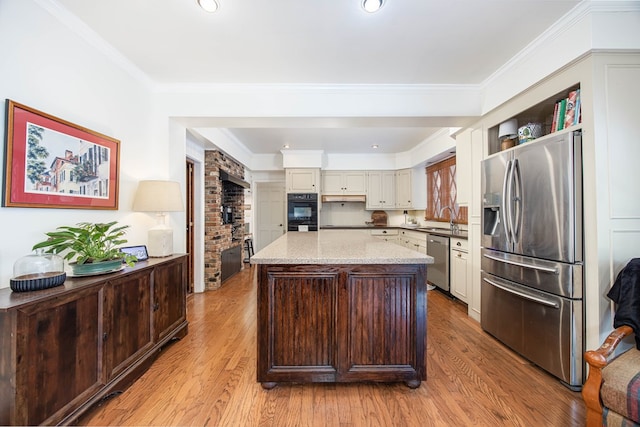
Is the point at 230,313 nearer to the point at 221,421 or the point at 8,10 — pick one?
the point at 221,421

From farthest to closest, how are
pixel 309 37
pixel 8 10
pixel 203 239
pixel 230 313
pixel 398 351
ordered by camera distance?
pixel 203 239 → pixel 230 313 → pixel 309 37 → pixel 398 351 → pixel 8 10

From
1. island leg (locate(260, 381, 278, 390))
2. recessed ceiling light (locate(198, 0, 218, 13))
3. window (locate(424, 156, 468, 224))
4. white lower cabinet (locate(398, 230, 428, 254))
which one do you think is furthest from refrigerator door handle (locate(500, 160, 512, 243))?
recessed ceiling light (locate(198, 0, 218, 13))

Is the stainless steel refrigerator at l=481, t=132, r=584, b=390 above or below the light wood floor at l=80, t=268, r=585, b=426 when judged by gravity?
above

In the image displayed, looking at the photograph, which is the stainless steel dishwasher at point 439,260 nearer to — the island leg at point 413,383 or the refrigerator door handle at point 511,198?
the refrigerator door handle at point 511,198

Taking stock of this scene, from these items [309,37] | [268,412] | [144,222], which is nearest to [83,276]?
[144,222]

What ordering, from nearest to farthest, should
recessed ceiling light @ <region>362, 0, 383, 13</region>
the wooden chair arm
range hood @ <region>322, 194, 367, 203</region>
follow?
the wooden chair arm
recessed ceiling light @ <region>362, 0, 383, 13</region>
range hood @ <region>322, 194, 367, 203</region>

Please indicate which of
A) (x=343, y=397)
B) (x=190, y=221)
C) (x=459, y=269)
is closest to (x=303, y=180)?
(x=190, y=221)

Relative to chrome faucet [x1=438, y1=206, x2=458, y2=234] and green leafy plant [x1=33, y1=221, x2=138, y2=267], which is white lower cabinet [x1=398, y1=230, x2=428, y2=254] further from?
green leafy plant [x1=33, y1=221, x2=138, y2=267]

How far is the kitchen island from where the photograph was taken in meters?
1.71

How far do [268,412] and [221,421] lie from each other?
0.86 ft

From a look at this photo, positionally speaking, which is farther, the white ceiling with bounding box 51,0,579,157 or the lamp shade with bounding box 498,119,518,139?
the lamp shade with bounding box 498,119,518,139

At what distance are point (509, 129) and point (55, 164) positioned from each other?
358 cm

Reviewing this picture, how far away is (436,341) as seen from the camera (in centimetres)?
242

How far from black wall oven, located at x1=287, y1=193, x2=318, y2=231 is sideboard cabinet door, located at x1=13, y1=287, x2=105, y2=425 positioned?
3814mm
